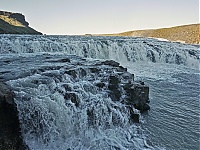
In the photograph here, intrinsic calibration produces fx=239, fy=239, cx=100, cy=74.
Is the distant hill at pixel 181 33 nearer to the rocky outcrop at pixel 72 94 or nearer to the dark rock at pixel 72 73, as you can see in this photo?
the rocky outcrop at pixel 72 94

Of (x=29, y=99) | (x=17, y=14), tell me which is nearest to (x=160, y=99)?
(x=29, y=99)

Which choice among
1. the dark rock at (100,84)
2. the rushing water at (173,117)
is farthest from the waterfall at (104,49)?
the dark rock at (100,84)

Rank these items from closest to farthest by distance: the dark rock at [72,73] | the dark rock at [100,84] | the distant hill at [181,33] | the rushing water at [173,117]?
the rushing water at [173,117], the dark rock at [100,84], the dark rock at [72,73], the distant hill at [181,33]

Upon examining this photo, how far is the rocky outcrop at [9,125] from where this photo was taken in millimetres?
5559

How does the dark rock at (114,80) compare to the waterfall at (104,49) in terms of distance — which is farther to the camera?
the waterfall at (104,49)

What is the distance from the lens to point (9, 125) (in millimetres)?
5945

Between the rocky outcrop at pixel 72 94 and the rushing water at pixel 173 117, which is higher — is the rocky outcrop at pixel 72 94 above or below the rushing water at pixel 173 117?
above

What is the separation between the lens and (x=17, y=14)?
103 metres

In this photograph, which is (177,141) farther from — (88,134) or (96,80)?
(96,80)

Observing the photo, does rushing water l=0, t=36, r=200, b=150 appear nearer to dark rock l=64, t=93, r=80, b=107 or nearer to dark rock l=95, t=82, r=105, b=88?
dark rock l=64, t=93, r=80, b=107

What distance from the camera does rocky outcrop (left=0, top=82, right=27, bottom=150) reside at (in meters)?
5.56

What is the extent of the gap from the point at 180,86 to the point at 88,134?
7984 mm

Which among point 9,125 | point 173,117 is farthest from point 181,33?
point 9,125

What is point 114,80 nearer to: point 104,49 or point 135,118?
point 135,118
